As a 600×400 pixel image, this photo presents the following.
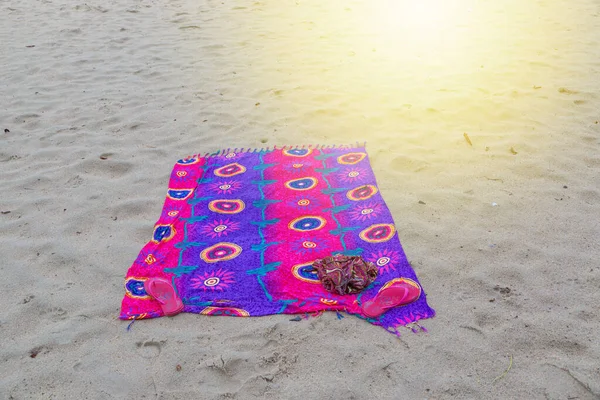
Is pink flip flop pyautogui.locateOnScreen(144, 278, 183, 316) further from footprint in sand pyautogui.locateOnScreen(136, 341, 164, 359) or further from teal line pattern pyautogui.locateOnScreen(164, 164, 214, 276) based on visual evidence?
footprint in sand pyautogui.locateOnScreen(136, 341, 164, 359)

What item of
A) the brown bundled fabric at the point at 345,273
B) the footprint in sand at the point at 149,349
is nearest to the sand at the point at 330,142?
the footprint in sand at the point at 149,349

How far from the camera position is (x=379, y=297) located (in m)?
2.07

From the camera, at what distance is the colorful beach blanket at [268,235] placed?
2.13m

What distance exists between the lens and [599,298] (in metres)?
2.01

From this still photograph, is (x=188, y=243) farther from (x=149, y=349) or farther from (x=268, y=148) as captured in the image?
(x=268, y=148)

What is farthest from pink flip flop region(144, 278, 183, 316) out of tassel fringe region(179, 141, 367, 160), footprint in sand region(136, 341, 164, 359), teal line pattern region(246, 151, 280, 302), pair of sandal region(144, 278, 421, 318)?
tassel fringe region(179, 141, 367, 160)

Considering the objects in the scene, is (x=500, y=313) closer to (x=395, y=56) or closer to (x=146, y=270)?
(x=146, y=270)

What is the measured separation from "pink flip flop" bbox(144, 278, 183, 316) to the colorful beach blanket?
0.09ft

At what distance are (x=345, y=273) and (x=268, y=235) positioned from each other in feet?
1.76

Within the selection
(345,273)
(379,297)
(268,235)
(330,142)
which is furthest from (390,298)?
(330,142)

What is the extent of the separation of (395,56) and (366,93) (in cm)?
85

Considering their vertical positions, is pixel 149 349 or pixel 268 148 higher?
pixel 268 148

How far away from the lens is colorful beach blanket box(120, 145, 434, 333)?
213cm

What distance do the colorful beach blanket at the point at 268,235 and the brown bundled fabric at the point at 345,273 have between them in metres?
0.03
